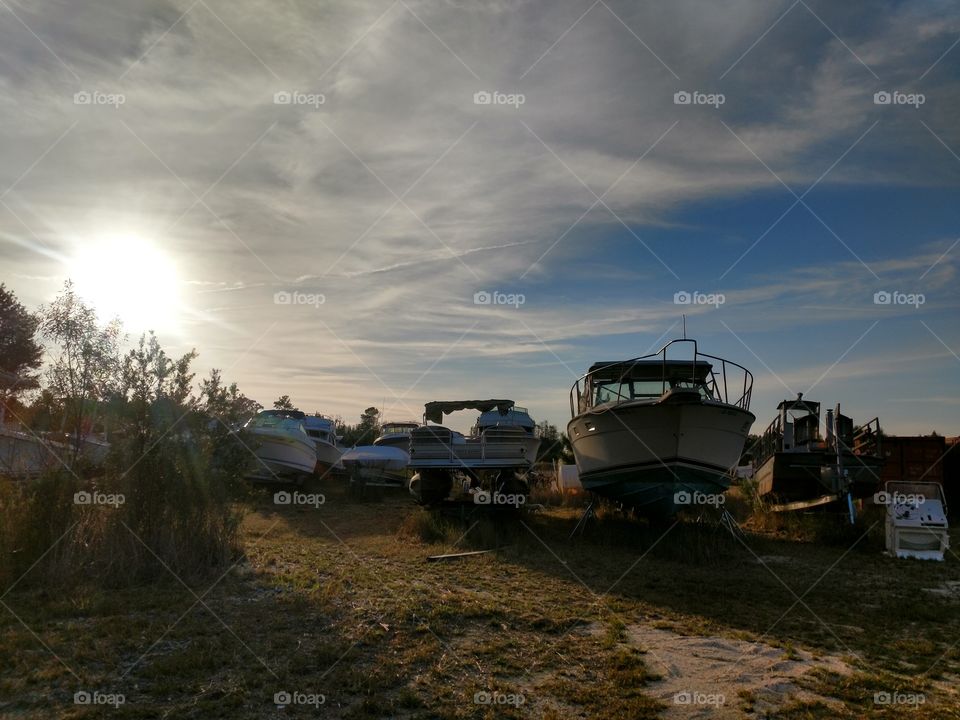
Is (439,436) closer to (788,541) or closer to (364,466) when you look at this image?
(364,466)

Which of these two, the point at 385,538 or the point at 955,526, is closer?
the point at 385,538

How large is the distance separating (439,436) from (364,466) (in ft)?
18.1

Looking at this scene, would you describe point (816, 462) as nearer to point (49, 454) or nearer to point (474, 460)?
point (474, 460)

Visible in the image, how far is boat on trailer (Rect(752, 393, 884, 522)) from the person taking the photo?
14359 millimetres

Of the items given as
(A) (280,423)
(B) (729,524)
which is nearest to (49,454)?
(B) (729,524)

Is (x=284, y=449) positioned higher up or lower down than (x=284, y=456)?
higher up

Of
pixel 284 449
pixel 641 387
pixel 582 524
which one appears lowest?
pixel 582 524

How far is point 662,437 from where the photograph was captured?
40.3ft

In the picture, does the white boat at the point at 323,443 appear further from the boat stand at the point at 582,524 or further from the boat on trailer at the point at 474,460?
the boat stand at the point at 582,524

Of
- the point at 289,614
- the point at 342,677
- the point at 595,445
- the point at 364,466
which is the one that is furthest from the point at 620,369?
the point at 342,677

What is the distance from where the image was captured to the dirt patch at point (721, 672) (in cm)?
507

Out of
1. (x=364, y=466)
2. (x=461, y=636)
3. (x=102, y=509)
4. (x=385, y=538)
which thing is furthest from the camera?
(x=364, y=466)

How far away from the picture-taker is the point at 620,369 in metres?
14.7

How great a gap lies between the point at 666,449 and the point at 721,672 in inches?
264
